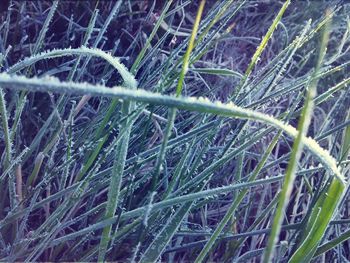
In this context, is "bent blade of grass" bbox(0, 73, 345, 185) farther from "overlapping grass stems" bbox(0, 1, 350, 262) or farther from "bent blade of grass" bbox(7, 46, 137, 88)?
"bent blade of grass" bbox(7, 46, 137, 88)

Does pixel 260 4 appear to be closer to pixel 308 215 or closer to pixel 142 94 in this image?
pixel 308 215

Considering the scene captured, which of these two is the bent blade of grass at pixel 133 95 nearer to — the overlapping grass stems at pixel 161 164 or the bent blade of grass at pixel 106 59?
the overlapping grass stems at pixel 161 164

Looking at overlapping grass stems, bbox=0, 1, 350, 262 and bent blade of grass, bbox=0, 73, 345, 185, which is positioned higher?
bent blade of grass, bbox=0, 73, 345, 185

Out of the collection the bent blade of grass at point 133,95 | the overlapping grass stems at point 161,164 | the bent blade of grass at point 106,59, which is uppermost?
the bent blade of grass at point 133,95

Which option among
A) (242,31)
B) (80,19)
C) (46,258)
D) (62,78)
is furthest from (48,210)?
(242,31)

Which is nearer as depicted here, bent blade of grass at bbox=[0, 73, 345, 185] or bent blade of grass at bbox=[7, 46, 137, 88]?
bent blade of grass at bbox=[0, 73, 345, 185]

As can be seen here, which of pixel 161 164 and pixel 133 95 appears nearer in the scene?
pixel 133 95

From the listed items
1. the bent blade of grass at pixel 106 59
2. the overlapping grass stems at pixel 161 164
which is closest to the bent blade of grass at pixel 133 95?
the overlapping grass stems at pixel 161 164

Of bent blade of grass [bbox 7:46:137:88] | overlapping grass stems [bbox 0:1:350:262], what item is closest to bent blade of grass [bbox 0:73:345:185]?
overlapping grass stems [bbox 0:1:350:262]
